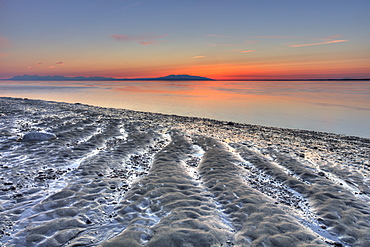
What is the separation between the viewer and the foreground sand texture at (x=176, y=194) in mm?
3908

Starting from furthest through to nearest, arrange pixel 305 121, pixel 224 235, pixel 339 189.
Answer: pixel 305 121
pixel 339 189
pixel 224 235

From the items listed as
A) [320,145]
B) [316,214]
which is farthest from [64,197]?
[320,145]

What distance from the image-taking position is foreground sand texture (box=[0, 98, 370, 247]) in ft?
12.8

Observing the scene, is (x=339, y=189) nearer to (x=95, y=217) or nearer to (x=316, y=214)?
(x=316, y=214)

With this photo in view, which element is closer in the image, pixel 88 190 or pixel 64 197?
pixel 64 197

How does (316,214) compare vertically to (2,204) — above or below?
below

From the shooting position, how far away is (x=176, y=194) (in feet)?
17.5

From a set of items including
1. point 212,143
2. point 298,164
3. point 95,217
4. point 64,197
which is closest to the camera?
point 95,217

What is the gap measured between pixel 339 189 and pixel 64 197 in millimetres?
7624

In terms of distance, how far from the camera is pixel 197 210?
15.4 feet

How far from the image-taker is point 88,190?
553cm

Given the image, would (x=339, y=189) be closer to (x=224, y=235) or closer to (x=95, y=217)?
(x=224, y=235)

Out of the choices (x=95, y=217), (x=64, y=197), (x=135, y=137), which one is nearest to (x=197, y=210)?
(x=95, y=217)

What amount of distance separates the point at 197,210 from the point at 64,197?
3352 millimetres
